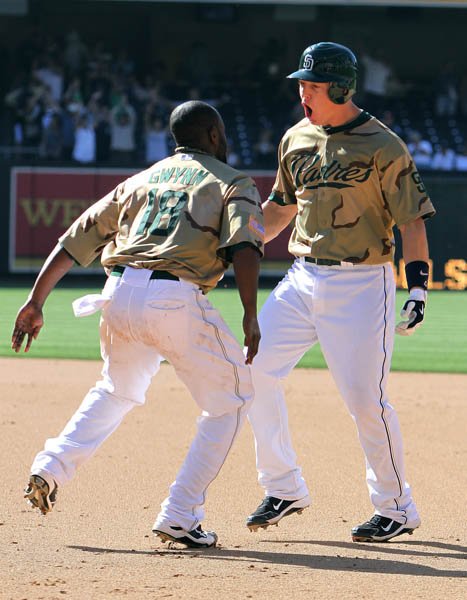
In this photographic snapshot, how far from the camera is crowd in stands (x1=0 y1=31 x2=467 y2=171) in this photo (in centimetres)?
2231

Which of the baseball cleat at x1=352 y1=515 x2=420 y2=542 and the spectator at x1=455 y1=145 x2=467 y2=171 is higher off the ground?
the baseball cleat at x1=352 y1=515 x2=420 y2=542

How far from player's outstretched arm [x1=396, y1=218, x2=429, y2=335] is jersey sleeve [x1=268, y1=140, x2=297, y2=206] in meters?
0.61

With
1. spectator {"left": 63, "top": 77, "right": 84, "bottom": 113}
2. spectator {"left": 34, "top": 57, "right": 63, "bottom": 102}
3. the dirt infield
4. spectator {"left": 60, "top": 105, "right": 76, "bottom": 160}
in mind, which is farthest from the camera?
spectator {"left": 34, "top": 57, "right": 63, "bottom": 102}

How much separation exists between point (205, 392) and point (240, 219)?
0.71m

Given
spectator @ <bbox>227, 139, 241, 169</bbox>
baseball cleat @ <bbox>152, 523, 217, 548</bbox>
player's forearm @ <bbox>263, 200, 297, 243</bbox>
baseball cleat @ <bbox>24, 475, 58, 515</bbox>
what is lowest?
spectator @ <bbox>227, 139, 241, 169</bbox>

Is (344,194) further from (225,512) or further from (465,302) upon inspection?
(465,302)

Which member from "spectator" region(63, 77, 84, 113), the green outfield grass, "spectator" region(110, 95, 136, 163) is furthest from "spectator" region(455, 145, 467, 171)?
"spectator" region(63, 77, 84, 113)

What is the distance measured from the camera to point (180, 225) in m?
4.47

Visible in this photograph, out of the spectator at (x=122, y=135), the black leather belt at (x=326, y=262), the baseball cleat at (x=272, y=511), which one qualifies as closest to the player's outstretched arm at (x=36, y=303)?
the black leather belt at (x=326, y=262)

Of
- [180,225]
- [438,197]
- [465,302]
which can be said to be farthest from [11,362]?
[438,197]

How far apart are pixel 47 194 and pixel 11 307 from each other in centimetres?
478

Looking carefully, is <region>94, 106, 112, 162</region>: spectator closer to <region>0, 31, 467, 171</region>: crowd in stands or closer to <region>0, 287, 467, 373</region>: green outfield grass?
<region>0, 31, 467, 171</region>: crowd in stands

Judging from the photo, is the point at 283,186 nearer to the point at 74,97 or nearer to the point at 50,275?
the point at 50,275

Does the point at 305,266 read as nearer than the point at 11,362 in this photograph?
Yes
